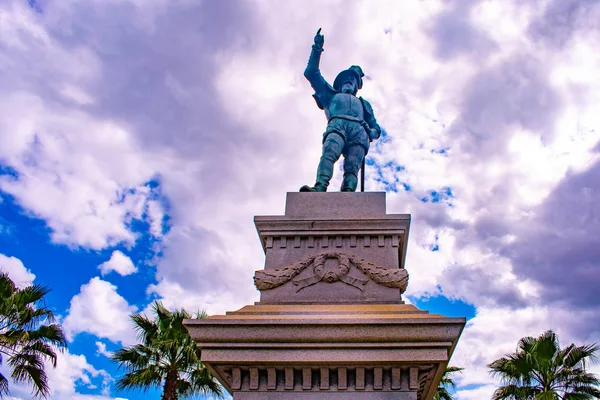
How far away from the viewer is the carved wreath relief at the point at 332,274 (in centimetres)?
751

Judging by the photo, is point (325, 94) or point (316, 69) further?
point (325, 94)

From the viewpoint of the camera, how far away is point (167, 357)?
1698 cm

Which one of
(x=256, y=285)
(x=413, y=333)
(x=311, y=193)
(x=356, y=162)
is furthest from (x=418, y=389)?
(x=356, y=162)

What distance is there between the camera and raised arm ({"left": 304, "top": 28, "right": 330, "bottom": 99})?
955cm

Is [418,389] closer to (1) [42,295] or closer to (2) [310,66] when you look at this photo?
(2) [310,66]

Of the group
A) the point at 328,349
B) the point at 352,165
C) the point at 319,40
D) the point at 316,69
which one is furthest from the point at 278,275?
the point at 319,40

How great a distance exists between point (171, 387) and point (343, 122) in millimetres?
10714

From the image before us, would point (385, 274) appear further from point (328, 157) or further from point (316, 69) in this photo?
point (316, 69)

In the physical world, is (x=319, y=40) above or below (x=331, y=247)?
above

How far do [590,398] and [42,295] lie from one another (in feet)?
50.6

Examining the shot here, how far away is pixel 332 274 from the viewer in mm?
7562

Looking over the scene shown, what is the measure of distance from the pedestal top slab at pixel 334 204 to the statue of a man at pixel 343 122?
25 cm

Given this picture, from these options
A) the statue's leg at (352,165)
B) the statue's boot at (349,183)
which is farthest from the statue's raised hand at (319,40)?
the statue's boot at (349,183)

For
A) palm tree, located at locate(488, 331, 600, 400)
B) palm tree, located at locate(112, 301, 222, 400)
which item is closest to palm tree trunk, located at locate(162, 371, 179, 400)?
palm tree, located at locate(112, 301, 222, 400)
